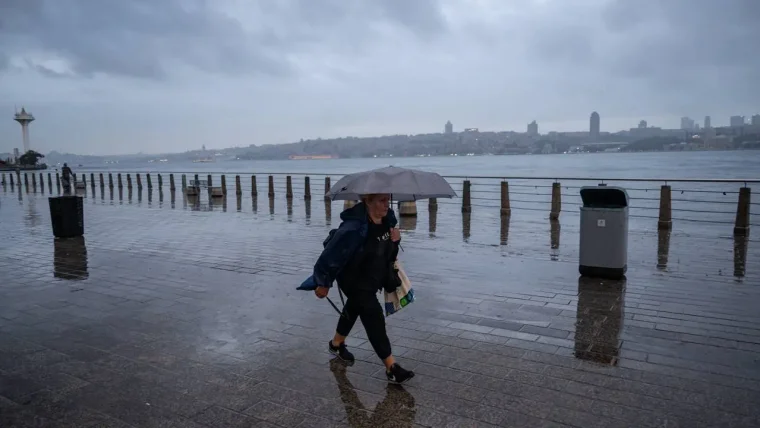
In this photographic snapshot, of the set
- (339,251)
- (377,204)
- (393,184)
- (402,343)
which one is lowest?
(402,343)

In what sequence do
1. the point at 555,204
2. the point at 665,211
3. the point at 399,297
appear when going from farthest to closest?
the point at 555,204
the point at 665,211
the point at 399,297

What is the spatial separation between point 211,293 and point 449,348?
3436mm

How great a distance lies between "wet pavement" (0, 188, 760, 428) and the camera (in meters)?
3.92

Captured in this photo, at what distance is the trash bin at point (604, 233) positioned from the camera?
7.64m

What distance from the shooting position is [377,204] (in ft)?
14.5

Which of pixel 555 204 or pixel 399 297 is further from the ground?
pixel 399 297

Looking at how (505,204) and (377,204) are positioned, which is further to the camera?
(505,204)

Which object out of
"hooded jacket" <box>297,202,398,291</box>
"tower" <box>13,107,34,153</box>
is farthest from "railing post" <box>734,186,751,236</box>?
"tower" <box>13,107,34,153</box>

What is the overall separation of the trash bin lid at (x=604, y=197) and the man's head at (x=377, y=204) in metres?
4.33

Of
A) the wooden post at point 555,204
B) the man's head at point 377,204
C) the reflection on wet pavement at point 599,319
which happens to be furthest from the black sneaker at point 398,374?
the wooden post at point 555,204

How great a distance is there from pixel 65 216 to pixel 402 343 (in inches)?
383

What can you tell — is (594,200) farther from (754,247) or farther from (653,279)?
(754,247)

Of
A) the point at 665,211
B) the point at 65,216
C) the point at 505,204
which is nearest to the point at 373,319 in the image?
the point at 65,216

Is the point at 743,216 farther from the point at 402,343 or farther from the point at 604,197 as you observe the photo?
the point at 402,343
